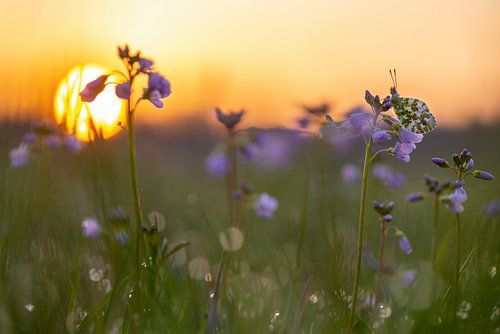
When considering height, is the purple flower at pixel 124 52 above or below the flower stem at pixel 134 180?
above

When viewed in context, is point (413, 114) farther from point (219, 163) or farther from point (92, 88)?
point (219, 163)

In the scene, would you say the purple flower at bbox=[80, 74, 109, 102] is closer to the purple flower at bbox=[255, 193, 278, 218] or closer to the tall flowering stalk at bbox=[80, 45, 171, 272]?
the tall flowering stalk at bbox=[80, 45, 171, 272]

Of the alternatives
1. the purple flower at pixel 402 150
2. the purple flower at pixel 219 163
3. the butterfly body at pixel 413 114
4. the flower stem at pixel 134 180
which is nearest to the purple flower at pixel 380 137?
the purple flower at pixel 402 150

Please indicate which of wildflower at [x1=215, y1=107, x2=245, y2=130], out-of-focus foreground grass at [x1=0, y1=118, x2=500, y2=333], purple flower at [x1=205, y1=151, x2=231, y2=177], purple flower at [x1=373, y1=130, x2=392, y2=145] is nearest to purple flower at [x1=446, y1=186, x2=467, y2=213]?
out-of-focus foreground grass at [x1=0, y1=118, x2=500, y2=333]

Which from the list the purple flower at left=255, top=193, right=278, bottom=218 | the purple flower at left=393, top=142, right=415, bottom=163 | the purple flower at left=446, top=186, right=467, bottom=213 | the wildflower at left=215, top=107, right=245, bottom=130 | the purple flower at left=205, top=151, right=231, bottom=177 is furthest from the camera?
the purple flower at left=205, top=151, right=231, bottom=177

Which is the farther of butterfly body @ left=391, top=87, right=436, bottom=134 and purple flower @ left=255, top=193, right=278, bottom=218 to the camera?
purple flower @ left=255, top=193, right=278, bottom=218

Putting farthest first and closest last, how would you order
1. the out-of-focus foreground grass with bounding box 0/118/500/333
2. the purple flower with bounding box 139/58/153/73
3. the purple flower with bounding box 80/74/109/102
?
the purple flower with bounding box 80/74/109/102, the purple flower with bounding box 139/58/153/73, the out-of-focus foreground grass with bounding box 0/118/500/333

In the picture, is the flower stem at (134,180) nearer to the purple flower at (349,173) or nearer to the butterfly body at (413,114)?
the butterfly body at (413,114)
